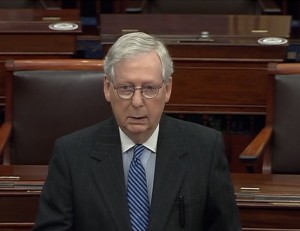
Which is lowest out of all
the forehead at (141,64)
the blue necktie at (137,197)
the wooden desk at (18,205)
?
the wooden desk at (18,205)

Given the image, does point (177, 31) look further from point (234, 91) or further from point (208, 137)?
point (208, 137)

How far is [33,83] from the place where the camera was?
1.63 metres

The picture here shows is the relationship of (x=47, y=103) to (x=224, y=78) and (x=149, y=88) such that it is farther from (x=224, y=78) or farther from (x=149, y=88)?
(x=149, y=88)

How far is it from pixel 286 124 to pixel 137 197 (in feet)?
1.79

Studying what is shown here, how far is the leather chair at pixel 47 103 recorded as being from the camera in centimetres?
162

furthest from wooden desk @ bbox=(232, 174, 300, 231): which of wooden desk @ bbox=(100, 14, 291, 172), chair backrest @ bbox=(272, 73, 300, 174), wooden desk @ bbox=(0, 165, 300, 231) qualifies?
wooden desk @ bbox=(100, 14, 291, 172)

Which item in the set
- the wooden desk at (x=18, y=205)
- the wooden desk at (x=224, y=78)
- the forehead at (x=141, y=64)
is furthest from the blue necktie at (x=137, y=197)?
the wooden desk at (x=224, y=78)

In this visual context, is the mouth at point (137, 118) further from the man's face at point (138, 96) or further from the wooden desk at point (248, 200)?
the wooden desk at point (248, 200)

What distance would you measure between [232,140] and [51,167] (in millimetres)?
812

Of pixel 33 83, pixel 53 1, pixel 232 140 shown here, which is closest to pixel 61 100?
pixel 33 83

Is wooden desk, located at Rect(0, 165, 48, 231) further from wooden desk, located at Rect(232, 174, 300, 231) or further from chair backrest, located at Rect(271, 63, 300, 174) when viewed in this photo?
chair backrest, located at Rect(271, 63, 300, 174)

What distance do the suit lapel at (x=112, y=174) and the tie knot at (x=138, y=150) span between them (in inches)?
0.7

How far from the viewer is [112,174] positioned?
3.74 feet

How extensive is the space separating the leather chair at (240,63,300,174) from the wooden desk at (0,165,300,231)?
0.56ft
